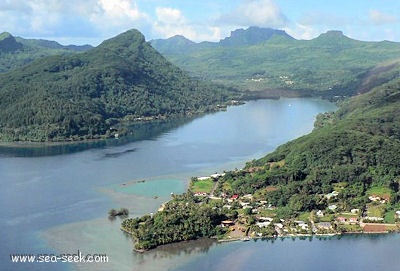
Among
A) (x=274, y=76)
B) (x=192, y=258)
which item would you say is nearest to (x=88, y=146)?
(x=192, y=258)

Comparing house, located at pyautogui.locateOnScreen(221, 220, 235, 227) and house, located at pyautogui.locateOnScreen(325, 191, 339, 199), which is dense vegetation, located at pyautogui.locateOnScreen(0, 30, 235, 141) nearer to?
house, located at pyautogui.locateOnScreen(325, 191, 339, 199)

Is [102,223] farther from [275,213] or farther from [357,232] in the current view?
[357,232]

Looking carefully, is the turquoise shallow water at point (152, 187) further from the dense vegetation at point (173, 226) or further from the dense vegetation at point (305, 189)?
the dense vegetation at point (173, 226)

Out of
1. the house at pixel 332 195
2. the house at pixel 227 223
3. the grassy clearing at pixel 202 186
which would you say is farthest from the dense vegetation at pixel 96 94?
the house at pixel 227 223

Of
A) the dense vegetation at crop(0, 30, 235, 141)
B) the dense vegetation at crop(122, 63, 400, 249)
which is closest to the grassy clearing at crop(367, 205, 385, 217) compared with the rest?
the dense vegetation at crop(122, 63, 400, 249)

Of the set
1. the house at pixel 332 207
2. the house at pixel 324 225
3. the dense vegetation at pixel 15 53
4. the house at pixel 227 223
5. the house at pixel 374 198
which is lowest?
the house at pixel 227 223

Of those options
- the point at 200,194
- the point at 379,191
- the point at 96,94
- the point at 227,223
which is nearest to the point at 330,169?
the point at 379,191
